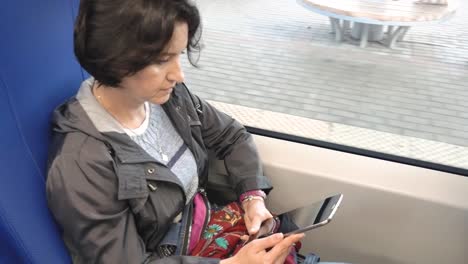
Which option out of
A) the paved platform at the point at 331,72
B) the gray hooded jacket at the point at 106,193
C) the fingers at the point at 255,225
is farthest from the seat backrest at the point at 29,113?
the paved platform at the point at 331,72

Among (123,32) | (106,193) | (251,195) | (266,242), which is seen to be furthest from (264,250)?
(123,32)

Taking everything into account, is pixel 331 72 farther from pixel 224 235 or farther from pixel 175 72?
pixel 175 72

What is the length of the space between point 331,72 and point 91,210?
5.21 feet

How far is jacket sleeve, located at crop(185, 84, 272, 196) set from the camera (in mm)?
1257

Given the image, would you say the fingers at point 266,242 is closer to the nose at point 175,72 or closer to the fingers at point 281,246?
the fingers at point 281,246

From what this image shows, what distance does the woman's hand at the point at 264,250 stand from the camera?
3.13ft

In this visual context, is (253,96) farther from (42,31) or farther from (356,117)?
(42,31)

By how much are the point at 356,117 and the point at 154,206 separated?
110 centimetres

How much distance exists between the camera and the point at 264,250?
969 mm

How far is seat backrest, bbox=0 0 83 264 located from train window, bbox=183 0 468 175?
698 millimetres

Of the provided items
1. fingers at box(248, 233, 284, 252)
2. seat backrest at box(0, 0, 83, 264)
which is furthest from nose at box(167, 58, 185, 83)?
fingers at box(248, 233, 284, 252)

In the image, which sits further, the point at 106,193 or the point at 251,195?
the point at 251,195

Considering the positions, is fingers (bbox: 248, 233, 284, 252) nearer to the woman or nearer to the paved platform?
the woman

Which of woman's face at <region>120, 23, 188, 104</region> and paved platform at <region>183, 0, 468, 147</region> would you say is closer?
woman's face at <region>120, 23, 188, 104</region>
